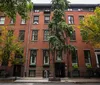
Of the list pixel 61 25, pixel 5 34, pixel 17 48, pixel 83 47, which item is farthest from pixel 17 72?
pixel 83 47

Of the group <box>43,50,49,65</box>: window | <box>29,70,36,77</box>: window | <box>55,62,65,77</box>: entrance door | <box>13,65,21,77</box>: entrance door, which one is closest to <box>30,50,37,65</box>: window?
<box>29,70,36,77</box>: window

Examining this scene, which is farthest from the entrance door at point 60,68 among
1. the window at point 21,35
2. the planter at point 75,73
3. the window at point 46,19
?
the window at point 46,19

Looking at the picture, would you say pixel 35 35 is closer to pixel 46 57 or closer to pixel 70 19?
pixel 46 57

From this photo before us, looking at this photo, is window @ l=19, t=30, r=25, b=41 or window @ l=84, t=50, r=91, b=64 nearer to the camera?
window @ l=84, t=50, r=91, b=64

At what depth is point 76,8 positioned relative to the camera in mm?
25016

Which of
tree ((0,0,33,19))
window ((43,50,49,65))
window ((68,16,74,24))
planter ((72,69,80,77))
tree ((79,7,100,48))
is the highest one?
window ((68,16,74,24))

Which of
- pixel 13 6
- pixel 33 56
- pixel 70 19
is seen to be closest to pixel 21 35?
pixel 33 56

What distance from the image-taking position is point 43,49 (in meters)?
21.1

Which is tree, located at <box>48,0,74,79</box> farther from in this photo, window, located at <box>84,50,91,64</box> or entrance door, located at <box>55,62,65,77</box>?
window, located at <box>84,50,91,64</box>

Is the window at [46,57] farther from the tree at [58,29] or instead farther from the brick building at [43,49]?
the tree at [58,29]

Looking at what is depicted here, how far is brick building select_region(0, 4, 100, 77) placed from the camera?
20.1 meters

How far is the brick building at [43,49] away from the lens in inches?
790

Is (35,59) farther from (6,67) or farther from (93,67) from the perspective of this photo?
(93,67)

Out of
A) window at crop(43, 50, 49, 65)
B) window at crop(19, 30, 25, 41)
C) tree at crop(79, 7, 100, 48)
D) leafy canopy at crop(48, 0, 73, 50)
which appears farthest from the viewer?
window at crop(19, 30, 25, 41)
